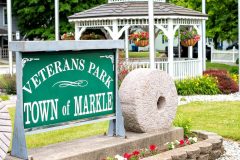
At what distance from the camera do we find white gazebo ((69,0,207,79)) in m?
19.2

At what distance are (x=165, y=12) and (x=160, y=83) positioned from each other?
11.1 metres

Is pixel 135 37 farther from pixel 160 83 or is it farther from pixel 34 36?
pixel 34 36

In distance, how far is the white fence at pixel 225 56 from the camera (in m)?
39.5

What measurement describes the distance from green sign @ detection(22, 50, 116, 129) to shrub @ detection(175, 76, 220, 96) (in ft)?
35.4

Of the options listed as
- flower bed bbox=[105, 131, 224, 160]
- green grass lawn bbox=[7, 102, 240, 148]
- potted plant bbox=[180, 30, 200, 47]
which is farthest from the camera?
potted plant bbox=[180, 30, 200, 47]

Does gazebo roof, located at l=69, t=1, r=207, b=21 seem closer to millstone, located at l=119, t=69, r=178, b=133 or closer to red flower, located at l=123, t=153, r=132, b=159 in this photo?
millstone, located at l=119, t=69, r=178, b=133

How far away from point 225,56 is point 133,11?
22.1 m

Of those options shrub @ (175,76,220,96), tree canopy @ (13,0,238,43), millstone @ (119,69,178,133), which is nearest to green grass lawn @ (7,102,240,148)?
millstone @ (119,69,178,133)

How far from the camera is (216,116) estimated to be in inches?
509

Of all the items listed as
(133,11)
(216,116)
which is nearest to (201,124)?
(216,116)

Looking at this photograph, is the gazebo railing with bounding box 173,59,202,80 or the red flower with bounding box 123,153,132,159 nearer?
the red flower with bounding box 123,153,132,159

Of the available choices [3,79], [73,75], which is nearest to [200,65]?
[3,79]

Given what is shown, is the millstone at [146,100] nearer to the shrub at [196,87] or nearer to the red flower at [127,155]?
the red flower at [127,155]

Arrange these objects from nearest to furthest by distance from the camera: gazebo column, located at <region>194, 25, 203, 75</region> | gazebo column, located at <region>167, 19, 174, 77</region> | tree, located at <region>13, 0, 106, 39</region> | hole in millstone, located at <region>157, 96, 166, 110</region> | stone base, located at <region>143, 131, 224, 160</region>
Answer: stone base, located at <region>143, 131, 224, 160</region>, hole in millstone, located at <region>157, 96, 166, 110</region>, gazebo column, located at <region>167, 19, 174, 77</region>, gazebo column, located at <region>194, 25, 203, 75</region>, tree, located at <region>13, 0, 106, 39</region>
